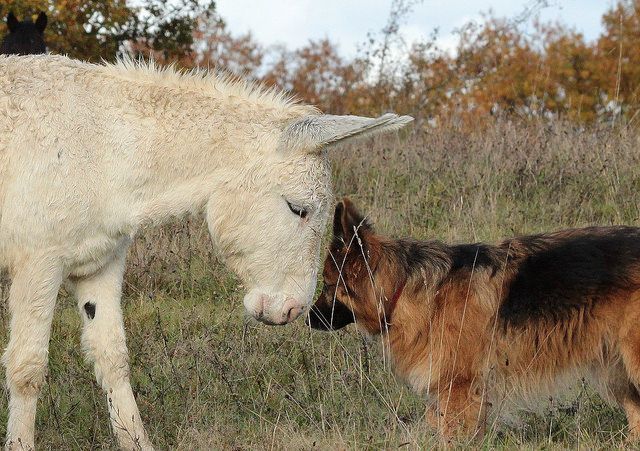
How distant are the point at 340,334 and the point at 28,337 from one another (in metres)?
2.28

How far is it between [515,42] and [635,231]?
18959 mm

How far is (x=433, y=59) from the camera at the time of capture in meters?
15.5

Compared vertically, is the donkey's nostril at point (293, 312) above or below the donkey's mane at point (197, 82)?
below

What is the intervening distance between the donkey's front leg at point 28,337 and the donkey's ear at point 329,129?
1335 mm

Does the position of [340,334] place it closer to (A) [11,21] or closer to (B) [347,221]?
(B) [347,221]

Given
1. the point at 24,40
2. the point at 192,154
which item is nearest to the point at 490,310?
the point at 192,154

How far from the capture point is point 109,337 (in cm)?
498

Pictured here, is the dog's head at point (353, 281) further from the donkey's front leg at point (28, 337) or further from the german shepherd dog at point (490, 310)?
the donkey's front leg at point (28, 337)

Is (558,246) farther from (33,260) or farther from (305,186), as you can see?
(33,260)

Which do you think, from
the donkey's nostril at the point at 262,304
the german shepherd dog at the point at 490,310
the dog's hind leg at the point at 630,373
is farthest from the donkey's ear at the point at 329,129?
the dog's hind leg at the point at 630,373

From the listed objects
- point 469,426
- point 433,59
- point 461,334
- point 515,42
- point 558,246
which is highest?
point 515,42

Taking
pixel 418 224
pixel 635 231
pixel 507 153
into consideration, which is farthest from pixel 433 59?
pixel 635 231

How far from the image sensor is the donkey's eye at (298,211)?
479cm

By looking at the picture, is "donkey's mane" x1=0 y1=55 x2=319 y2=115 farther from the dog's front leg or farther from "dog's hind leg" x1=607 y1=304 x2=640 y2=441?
"dog's hind leg" x1=607 y1=304 x2=640 y2=441
